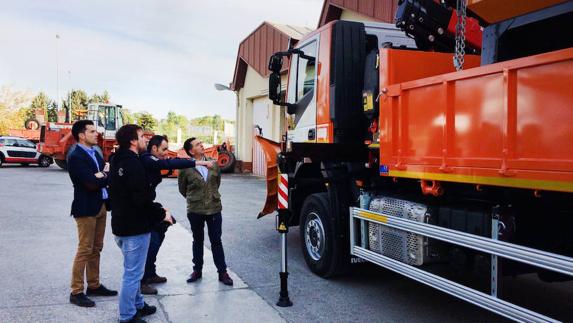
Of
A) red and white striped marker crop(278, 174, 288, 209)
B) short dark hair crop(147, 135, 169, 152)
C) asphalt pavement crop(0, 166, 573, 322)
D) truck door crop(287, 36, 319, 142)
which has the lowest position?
asphalt pavement crop(0, 166, 573, 322)

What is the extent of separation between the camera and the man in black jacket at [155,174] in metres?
4.25

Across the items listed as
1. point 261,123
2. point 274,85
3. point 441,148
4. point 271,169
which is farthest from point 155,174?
point 261,123

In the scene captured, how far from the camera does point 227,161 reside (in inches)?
886

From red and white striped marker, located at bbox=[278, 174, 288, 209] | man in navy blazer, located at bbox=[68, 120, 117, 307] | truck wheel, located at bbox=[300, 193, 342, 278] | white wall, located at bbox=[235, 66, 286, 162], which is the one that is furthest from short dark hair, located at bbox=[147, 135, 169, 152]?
white wall, located at bbox=[235, 66, 286, 162]

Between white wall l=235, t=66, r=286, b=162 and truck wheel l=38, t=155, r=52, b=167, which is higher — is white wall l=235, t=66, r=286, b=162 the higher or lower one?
the higher one

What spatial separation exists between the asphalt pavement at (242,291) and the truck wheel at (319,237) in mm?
166

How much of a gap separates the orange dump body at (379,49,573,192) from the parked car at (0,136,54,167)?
26787 mm

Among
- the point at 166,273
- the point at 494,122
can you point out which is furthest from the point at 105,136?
the point at 494,122

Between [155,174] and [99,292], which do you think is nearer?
[155,174]

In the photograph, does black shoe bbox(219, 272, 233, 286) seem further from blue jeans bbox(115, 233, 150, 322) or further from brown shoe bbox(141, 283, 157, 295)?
blue jeans bbox(115, 233, 150, 322)

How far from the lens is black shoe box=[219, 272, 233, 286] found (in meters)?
5.21

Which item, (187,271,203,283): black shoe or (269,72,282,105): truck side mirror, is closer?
(187,271,203,283): black shoe

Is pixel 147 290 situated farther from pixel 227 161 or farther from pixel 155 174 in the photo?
pixel 227 161

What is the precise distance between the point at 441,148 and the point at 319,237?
89.0 inches
